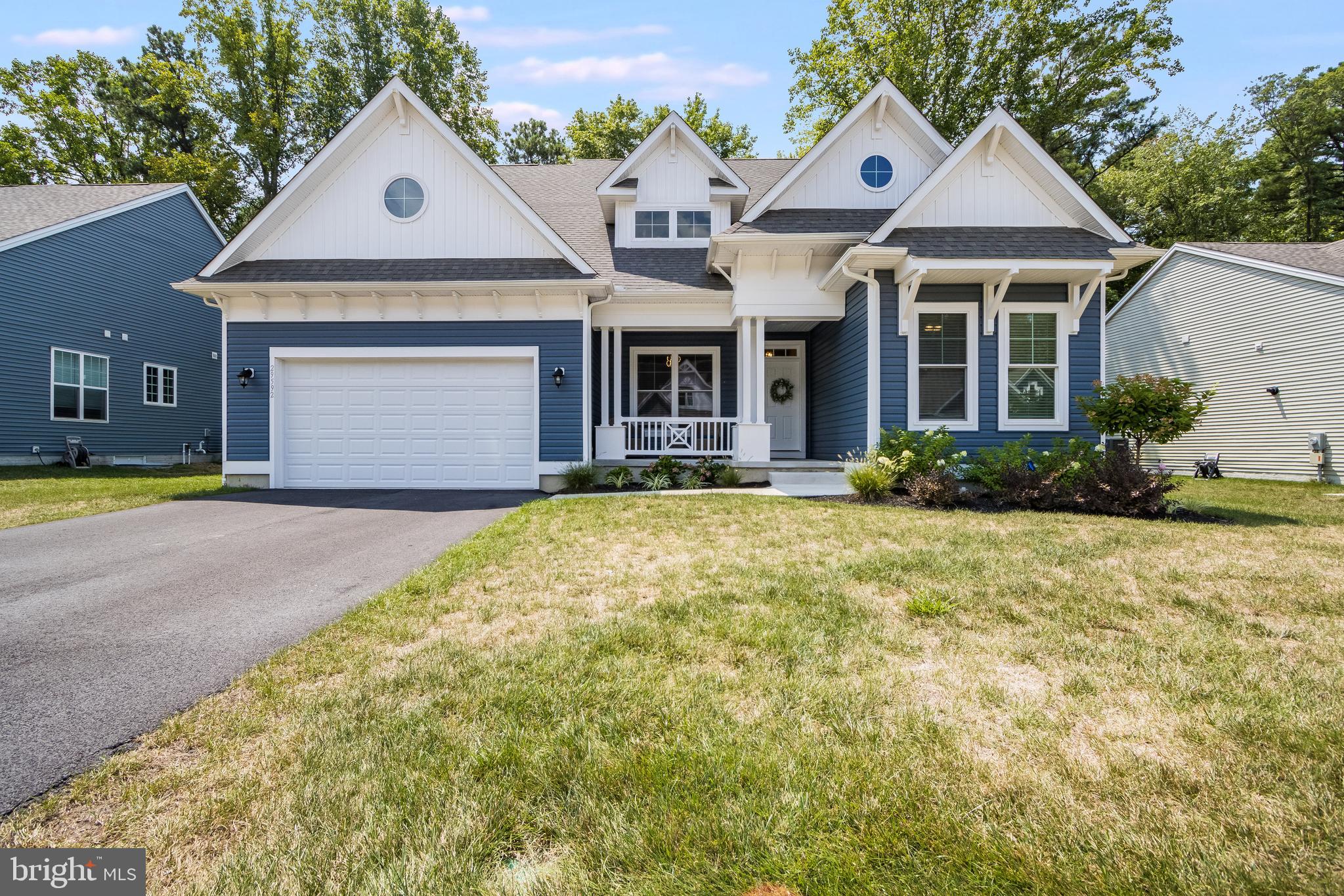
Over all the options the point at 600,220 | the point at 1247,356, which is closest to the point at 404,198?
the point at 600,220

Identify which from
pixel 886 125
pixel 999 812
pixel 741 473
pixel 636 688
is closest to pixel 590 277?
pixel 741 473

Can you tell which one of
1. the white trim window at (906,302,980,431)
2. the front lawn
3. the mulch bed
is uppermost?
the white trim window at (906,302,980,431)

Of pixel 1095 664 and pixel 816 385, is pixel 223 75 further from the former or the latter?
pixel 1095 664

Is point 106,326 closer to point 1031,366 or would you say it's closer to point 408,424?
point 408,424

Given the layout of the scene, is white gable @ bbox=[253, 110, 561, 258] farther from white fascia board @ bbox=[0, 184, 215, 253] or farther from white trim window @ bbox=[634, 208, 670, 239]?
white fascia board @ bbox=[0, 184, 215, 253]

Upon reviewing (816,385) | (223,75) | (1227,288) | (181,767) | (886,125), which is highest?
(223,75)

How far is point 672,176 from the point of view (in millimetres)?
12398

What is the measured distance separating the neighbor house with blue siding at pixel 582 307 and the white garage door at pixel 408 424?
0.04 m

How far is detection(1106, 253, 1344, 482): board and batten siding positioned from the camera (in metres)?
12.5

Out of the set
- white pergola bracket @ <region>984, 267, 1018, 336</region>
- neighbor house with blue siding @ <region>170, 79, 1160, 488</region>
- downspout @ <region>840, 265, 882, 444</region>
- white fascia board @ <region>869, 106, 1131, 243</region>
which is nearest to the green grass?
neighbor house with blue siding @ <region>170, 79, 1160, 488</region>

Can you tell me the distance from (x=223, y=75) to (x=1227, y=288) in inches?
1351

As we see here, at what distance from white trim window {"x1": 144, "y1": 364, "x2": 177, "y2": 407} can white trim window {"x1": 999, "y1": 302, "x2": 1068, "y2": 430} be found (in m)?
21.6

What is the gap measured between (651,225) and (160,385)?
15.6 meters

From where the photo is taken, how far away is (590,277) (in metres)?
10.2
